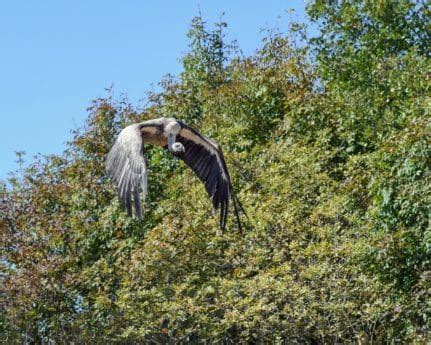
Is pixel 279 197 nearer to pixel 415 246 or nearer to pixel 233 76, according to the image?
pixel 415 246

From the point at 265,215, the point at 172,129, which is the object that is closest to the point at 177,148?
the point at 172,129

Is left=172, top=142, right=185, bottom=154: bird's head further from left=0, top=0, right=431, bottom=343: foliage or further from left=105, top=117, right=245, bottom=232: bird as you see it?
left=0, top=0, right=431, bottom=343: foliage

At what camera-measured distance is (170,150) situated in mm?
11383

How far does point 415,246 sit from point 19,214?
659cm

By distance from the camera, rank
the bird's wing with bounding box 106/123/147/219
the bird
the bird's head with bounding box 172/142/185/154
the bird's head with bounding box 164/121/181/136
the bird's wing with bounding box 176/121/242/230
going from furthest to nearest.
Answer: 1. the bird's wing with bounding box 176/121/242/230
2. the bird's head with bounding box 164/121/181/136
3. the bird's head with bounding box 172/142/185/154
4. the bird
5. the bird's wing with bounding box 106/123/147/219

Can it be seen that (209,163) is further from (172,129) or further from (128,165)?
(128,165)

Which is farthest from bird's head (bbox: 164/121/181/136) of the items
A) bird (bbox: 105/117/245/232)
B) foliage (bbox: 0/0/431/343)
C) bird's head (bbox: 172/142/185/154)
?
foliage (bbox: 0/0/431/343)

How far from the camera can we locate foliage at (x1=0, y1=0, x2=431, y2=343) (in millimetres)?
12859

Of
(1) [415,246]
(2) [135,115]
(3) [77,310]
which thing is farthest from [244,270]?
(2) [135,115]

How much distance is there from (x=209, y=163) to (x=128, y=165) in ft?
6.32

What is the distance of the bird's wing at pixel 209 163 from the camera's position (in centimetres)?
1202

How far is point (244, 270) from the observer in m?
13.0

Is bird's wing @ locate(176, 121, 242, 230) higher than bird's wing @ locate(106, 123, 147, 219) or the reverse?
higher

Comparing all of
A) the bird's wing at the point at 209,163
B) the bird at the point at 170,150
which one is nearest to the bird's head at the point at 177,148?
the bird at the point at 170,150
